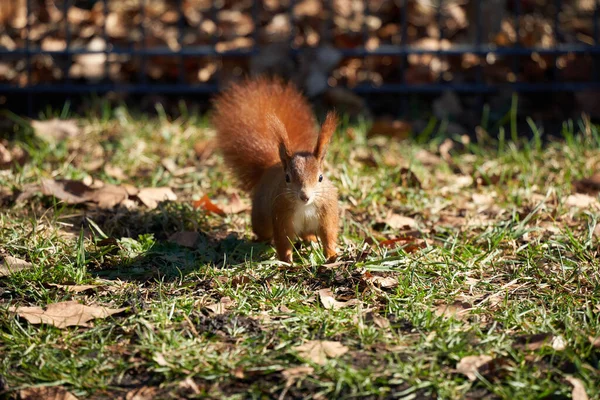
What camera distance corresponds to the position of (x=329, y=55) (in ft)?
16.6

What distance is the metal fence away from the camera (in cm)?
501

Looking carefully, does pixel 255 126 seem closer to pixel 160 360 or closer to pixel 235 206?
pixel 235 206

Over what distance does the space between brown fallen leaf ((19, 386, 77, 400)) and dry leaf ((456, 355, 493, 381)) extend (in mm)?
1059

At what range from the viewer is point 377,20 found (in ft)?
19.4

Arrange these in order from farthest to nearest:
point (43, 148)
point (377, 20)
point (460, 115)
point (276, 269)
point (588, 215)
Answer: point (377, 20)
point (460, 115)
point (43, 148)
point (588, 215)
point (276, 269)

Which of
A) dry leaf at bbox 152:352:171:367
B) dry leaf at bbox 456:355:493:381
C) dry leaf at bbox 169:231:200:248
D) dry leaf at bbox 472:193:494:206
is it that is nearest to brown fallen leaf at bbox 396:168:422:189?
dry leaf at bbox 472:193:494:206

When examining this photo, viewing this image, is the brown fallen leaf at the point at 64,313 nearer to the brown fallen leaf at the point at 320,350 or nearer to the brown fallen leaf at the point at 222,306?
the brown fallen leaf at the point at 222,306

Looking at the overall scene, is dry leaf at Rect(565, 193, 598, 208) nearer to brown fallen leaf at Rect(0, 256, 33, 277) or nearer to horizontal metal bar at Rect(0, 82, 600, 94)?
horizontal metal bar at Rect(0, 82, 600, 94)

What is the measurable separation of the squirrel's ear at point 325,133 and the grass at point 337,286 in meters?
0.37

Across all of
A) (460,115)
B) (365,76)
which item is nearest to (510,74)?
(460,115)

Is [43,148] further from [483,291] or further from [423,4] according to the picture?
[423,4]

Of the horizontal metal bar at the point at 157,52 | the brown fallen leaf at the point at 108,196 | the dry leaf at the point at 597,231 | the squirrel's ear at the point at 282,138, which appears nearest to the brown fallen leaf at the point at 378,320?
the squirrel's ear at the point at 282,138

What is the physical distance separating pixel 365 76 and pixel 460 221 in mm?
2066

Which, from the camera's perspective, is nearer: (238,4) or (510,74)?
(510,74)
